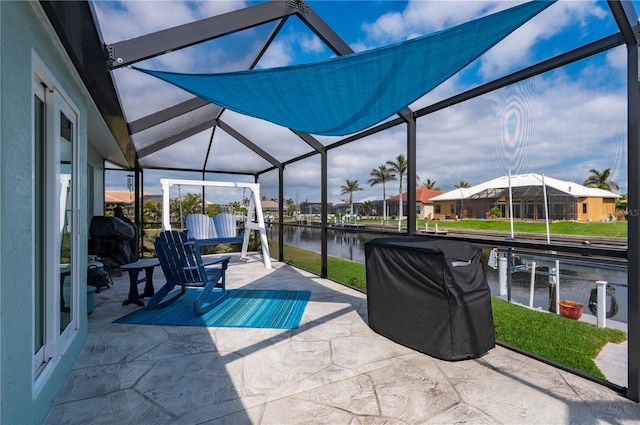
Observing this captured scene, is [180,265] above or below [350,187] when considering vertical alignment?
below

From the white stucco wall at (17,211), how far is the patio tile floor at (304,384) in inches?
20.0

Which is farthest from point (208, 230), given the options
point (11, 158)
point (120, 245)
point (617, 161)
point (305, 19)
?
point (617, 161)

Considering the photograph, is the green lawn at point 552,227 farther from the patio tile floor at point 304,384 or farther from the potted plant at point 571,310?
the potted plant at point 571,310

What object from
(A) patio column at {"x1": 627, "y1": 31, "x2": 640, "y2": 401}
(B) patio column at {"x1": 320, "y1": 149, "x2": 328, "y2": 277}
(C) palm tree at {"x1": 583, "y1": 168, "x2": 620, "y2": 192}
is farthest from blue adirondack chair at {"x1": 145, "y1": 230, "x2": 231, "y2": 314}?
(C) palm tree at {"x1": 583, "y1": 168, "x2": 620, "y2": 192}

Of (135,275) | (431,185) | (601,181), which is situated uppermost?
(431,185)

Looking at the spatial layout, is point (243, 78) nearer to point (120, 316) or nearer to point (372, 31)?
point (372, 31)

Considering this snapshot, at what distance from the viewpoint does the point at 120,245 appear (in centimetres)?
566

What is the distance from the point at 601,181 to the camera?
2.33m

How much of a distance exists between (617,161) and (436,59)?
4.63ft

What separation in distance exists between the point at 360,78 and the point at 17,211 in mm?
2252

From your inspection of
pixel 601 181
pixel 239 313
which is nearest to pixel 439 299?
pixel 601 181

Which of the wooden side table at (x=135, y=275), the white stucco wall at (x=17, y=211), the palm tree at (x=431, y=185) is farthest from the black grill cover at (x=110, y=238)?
the palm tree at (x=431, y=185)

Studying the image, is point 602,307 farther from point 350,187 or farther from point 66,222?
point 350,187

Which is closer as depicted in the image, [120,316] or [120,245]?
[120,316]
